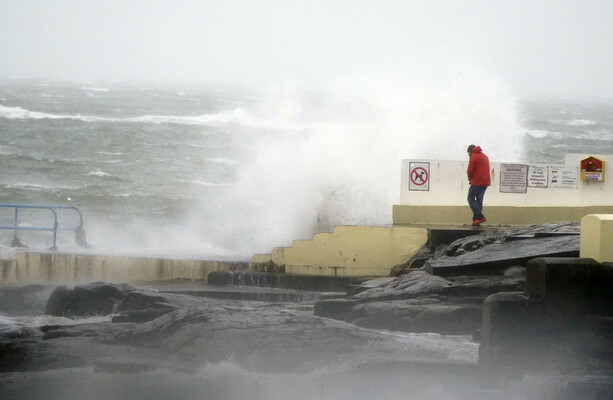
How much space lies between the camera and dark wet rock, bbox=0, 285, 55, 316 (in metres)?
13.7

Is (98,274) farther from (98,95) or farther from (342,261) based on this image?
(98,95)

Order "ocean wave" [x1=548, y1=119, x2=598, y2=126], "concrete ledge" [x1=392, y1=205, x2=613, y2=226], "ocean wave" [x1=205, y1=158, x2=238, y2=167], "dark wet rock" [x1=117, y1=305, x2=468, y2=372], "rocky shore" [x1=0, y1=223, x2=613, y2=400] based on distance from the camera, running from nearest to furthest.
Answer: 1. "rocky shore" [x1=0, y1=223, x2=613, y2=400]
2. "dark wet rock" [x1=117, y1=305, x2=468, y2=372]
3. "concrete ledge" [x1=392, y1=205, x2=613, y2=226]
4. "ocean wave" [x1=205, y1=158, x2=238, y2=167]
5. "ocean wave" [x1=548, y1=119, x2=598, y2=126]

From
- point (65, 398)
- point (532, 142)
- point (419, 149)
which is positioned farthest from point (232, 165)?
point (65, 398)

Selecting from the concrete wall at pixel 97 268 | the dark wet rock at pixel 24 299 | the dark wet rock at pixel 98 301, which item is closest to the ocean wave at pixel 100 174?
the concrete wall at pixel 97 268

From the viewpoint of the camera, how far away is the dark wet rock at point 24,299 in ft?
45.1

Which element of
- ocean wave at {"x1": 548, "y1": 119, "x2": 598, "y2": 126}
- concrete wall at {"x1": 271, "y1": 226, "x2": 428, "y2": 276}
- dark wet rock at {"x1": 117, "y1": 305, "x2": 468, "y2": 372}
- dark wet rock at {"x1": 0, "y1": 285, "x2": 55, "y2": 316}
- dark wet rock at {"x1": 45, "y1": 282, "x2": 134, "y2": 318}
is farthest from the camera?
ocean wave at {"x1": 548, "y1": 119, "x2": 598, "y2": 126}

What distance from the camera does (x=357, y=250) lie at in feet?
49.0

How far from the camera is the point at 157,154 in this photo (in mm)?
47125

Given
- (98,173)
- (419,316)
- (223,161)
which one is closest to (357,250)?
(419,316)

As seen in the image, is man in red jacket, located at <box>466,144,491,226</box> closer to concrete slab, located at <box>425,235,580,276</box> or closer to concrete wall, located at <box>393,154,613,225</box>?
concrete wall, located at <box>393,154,613,225</box>

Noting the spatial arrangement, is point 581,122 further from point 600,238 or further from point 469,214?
point 600,238

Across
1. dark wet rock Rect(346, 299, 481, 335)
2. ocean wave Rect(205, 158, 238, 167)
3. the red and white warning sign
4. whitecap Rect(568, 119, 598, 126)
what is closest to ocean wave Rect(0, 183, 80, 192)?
ocean wave Rect(205, 158, 238, 167)

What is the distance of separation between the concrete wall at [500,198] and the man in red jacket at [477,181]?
404 mm

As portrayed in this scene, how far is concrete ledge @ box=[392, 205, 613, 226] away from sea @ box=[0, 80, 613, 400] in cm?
174
